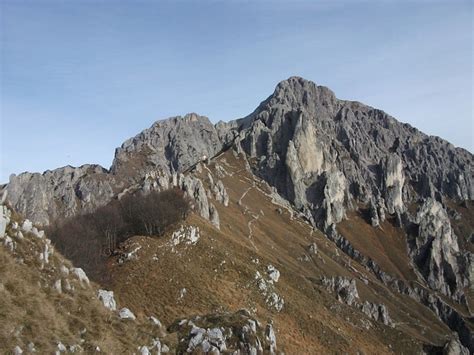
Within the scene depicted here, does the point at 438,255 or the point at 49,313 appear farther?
the point at 438,255

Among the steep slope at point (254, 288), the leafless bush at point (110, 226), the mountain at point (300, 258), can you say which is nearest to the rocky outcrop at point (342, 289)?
the mountain at point (300, 258)

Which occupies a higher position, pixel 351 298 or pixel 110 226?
pixel 110 226

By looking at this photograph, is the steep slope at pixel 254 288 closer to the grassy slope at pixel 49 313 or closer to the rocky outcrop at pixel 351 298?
the rocky outcrop at pixel 351 298

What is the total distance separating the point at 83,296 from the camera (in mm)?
20203

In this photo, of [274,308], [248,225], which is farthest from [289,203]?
[274,308]

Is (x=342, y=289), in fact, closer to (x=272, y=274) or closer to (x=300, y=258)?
(x=300, y=258)

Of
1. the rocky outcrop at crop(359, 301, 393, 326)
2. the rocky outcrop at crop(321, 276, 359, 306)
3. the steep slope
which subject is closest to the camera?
the steep slope

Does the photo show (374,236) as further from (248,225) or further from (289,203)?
(248,225)

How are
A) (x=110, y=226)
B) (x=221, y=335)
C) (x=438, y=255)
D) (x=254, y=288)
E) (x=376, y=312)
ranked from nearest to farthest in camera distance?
(x=221, y=335)
(x=254, y=288)
(x=110, y=226)
(x=376, y=312)
(x=438, y=255)

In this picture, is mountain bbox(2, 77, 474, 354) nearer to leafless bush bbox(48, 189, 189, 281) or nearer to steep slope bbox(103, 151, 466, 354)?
steep slope bbox(103, 151, 466, 354)

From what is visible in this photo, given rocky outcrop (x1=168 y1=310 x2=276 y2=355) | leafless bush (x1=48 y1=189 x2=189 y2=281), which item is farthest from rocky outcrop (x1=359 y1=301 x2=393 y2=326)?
rocky outcrop (x1=168 y1=310 x2=276 y2=355)

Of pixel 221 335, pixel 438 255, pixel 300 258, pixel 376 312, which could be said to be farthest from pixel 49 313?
pixel 438 255

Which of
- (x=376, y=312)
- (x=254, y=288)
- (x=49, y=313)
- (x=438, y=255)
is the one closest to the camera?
(x=49, y=313)

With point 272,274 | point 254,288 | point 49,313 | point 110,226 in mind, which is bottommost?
point 254,288
